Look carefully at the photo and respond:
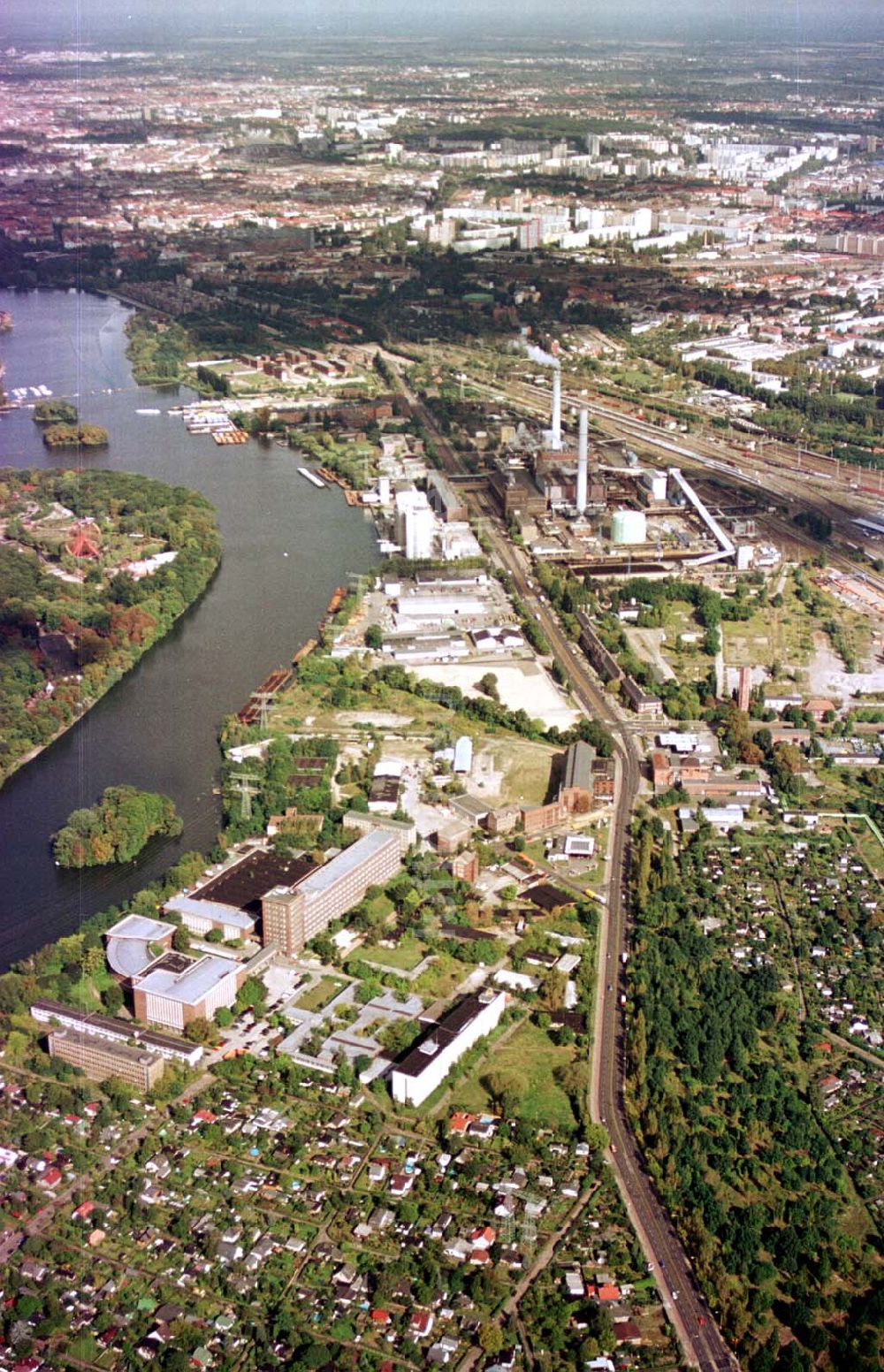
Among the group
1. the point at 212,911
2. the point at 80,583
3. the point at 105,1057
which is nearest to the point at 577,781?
the point at 212,911

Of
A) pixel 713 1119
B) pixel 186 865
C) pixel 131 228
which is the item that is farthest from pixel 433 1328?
pixel 131 228

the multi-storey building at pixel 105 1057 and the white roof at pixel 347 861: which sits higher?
the white roof at pixel 347 861

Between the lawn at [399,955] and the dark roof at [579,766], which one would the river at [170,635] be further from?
the dark roof at [579,766]

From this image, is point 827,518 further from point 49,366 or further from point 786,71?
point 786,71

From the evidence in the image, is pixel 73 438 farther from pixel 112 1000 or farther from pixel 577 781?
pixel 112 1000

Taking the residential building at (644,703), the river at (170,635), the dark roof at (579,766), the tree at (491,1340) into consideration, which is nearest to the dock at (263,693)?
the river at (170,635)
